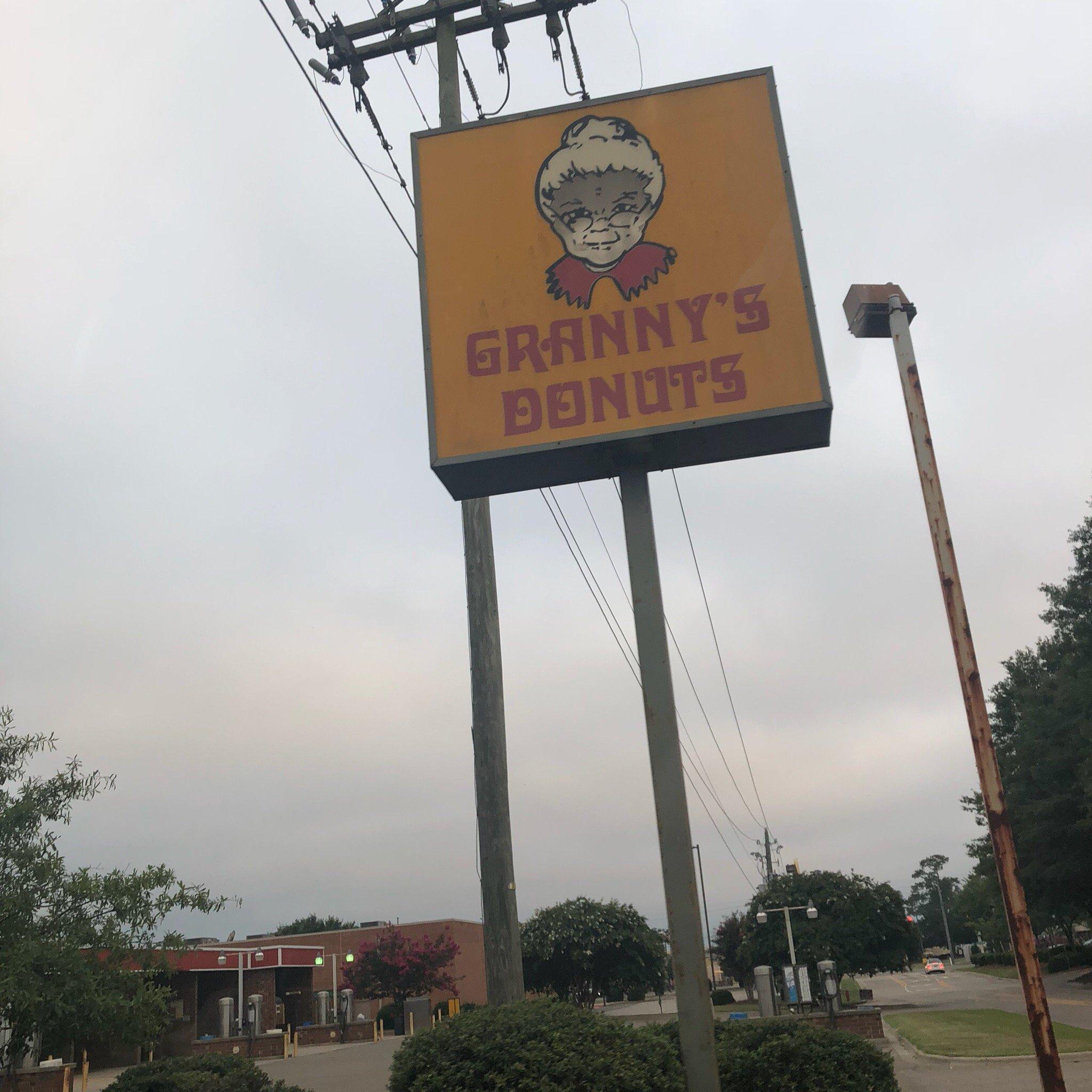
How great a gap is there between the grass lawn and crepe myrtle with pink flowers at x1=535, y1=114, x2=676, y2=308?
15.9m

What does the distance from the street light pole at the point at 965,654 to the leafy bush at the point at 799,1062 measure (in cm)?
208

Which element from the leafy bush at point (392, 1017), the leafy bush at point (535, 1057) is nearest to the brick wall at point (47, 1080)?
the leafy bush at point (392, 1017)

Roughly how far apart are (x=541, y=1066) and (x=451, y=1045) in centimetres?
74

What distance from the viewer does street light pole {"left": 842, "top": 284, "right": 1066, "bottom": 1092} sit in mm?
6105

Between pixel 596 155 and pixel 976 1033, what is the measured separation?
72.1ft

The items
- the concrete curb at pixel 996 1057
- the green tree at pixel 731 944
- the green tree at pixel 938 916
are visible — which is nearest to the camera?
the concrete curb at pixel 996 1057

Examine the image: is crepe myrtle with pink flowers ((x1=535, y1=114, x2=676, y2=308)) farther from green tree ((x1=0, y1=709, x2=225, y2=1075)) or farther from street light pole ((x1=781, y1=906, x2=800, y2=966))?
street light pole ((x1=781, y1=906, x2=800, y2=966))

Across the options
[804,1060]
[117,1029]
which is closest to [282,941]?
[117,1029]

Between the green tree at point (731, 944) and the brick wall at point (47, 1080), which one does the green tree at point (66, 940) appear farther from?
the green tree at point (731, 944)

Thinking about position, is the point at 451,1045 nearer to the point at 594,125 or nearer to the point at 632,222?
the point at 632,222

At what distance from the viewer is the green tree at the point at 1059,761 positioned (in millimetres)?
40750

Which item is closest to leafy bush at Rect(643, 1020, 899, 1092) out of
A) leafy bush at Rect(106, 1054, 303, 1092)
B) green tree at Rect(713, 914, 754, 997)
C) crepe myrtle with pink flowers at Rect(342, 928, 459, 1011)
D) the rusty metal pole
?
the rusty metal pole

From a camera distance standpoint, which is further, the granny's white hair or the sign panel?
the granny's white hair

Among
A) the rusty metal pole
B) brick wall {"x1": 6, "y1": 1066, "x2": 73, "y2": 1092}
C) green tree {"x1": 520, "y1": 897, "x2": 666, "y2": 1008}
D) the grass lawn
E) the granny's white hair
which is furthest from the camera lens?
green tree {"x1": 520, "y1": 897, "x2": 666, "y2": 1008}
